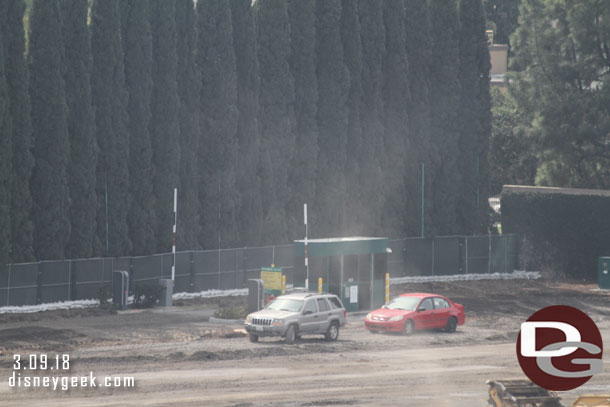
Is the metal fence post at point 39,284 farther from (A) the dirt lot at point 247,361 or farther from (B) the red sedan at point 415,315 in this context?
(B) the red sedan at point 415,315

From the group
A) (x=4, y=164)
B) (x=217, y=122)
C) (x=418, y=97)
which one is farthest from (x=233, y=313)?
(x=418, y=97)

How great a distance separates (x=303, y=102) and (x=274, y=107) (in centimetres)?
200

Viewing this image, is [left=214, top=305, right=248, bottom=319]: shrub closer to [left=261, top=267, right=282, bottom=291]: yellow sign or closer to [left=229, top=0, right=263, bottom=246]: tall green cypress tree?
[left=261, top=267, right=282, bottom=291]: yellow sign

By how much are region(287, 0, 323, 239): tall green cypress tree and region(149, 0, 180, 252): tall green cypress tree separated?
305 inches

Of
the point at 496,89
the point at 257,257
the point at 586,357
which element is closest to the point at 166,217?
the point at 257,257

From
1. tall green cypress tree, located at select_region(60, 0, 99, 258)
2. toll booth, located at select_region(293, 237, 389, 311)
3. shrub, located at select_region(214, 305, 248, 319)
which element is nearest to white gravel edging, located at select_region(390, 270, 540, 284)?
toll booth, located at select_region(293, 237, 389, 311)

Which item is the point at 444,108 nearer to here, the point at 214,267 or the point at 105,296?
the point at 214,267

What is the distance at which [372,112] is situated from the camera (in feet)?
174

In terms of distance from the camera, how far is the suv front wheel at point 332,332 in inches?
1232

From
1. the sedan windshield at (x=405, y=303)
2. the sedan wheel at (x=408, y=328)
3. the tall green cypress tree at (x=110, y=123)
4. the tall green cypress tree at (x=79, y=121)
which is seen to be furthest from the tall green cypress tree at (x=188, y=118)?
the sedan wheel at (x=408, y=328)

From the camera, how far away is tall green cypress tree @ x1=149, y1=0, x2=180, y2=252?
44219 millimetres

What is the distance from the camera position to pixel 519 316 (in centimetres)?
4025

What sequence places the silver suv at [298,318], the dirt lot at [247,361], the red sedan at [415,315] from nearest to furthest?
the dirt lot at [247,361], the silver suv at [298,318], the red sedan at [415,315]

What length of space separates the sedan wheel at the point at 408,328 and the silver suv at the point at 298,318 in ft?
8.22
